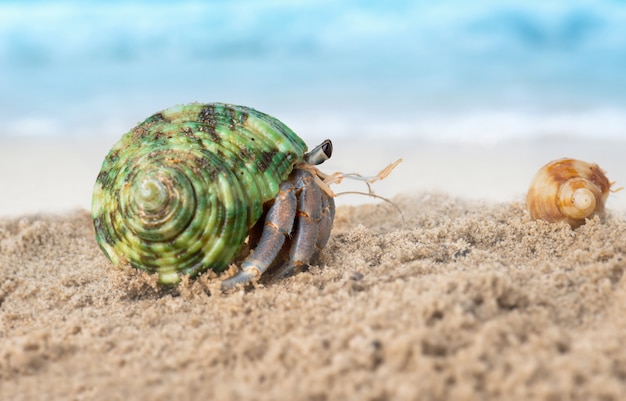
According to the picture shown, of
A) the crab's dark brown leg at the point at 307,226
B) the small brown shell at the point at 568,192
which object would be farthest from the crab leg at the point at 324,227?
the small brown shell at the point at 568,192

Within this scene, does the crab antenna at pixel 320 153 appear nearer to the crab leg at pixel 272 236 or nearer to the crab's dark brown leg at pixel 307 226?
the crab's dark brown leg at pixel 307 226

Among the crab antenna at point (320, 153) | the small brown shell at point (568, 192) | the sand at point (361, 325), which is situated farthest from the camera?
the small brown shell at point (568, 192)

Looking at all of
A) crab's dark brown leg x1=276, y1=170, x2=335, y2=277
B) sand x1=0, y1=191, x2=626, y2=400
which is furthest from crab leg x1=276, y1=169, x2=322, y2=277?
sand x1=0, y1=191, x2=626, y2=400

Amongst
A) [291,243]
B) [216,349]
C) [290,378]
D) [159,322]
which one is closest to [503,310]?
[290,378]

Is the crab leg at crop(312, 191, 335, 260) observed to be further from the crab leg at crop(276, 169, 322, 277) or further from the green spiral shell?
the green spiral shell

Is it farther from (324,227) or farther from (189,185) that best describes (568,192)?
(189,185)

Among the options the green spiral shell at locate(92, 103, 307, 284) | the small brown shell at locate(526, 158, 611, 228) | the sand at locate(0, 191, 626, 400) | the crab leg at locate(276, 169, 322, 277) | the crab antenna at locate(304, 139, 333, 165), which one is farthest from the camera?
the small brown shell at locate(526, 158, 611, 228)
